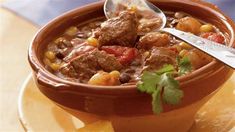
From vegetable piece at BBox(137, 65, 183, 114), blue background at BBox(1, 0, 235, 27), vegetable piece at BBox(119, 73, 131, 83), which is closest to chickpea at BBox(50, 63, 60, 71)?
vegetable piece at BBox(119, 73, 131, 83)

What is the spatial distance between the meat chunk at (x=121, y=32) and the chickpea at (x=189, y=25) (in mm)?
157

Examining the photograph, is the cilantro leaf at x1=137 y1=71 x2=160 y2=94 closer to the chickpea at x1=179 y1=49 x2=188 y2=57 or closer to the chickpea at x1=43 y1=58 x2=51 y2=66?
the chickpea at x1=179 y1=49 x2=188 y2=57

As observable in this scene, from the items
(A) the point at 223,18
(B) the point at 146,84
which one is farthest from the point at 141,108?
(A) the point at 223,18

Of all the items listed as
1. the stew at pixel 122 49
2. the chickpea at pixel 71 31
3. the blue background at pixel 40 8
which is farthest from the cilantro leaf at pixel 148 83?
the blue background at pixel 40 8

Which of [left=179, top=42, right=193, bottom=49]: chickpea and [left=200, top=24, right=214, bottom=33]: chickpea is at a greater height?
Result: [left=179, top=42, right=193, bottom=49]: chickpea

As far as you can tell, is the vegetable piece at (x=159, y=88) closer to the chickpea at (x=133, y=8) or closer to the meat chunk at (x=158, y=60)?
the meat chunk at (x=158, y=60)

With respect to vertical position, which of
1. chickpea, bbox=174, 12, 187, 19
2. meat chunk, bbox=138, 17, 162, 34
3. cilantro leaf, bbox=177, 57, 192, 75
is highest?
cilantro leaf, bbox=177, 57, 192, 75

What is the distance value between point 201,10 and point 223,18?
106 mm

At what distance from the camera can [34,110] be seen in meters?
1.86

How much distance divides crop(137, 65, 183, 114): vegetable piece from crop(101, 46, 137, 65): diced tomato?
0.84ft

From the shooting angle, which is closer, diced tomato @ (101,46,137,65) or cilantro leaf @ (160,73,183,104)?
cilantro leaf @ (160,73,183,104)

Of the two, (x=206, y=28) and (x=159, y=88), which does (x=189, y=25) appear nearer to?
(x=206, y=28)

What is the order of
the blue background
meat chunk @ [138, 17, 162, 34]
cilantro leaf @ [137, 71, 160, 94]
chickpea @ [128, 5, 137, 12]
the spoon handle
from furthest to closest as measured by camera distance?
1. the blue background
2. chickpea @ [128, 5, 137, 12]
3. meat chunk @ [138, 17, 162, 34]
4. the spoon handle
5. cilantro leaf @ [137, 71, 160, 94]

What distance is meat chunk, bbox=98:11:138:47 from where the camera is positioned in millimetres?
1747
